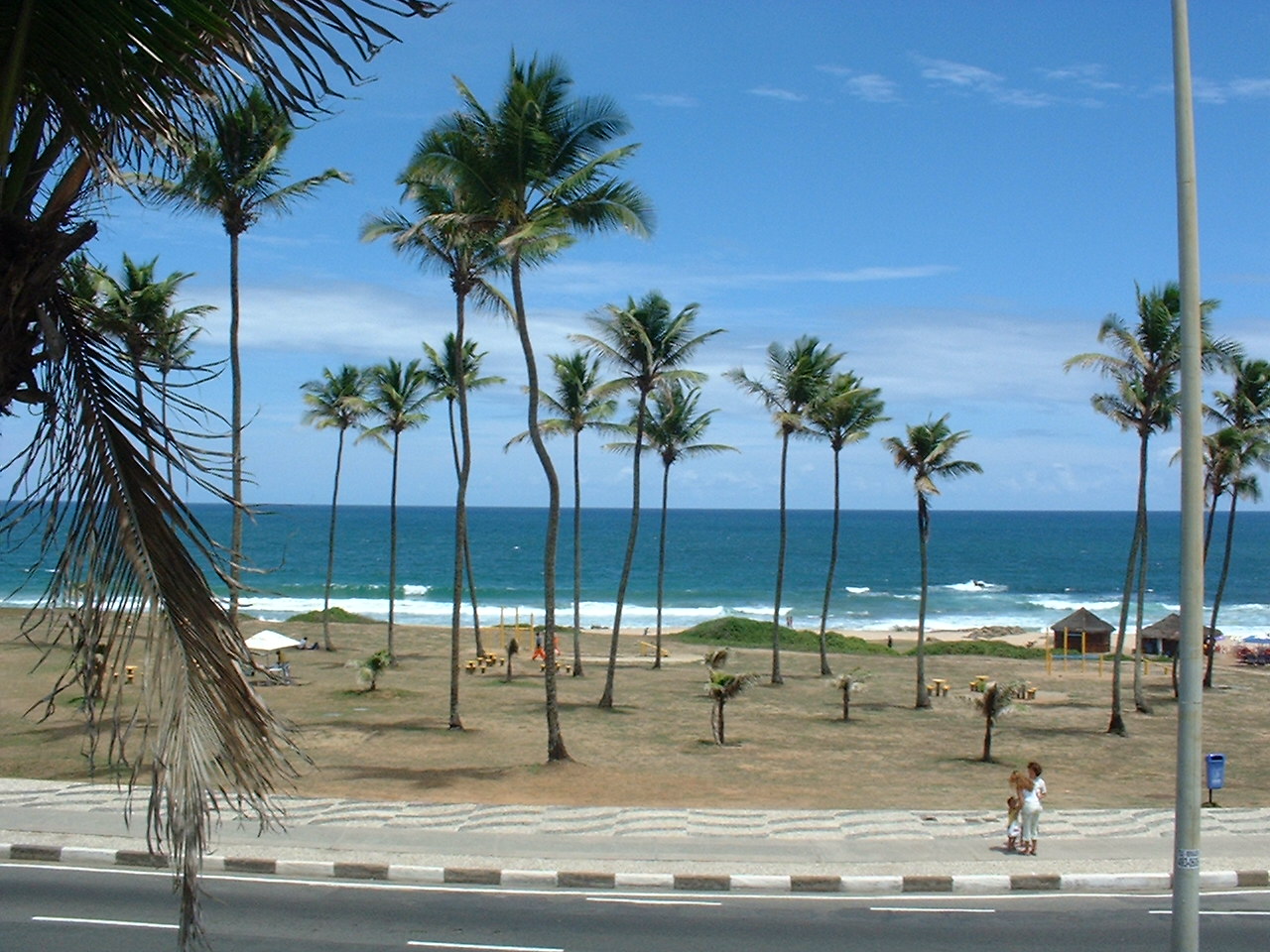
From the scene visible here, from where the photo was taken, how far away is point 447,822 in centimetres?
1753

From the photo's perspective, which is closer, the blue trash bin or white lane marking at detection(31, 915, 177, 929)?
white lane marking at detection(31, 915, 177, 929)

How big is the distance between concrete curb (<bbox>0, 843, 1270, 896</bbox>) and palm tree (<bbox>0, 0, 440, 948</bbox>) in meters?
12.1

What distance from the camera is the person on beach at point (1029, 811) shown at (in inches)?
628

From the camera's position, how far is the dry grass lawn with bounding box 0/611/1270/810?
20.7 m

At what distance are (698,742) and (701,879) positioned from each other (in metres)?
11.6

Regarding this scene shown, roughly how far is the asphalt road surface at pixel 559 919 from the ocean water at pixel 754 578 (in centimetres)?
3961

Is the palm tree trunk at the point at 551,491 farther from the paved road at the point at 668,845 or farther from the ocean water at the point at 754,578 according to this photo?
the ocean water at the point at 754,578

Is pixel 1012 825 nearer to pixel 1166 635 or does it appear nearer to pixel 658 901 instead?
Result: pixel 658 901

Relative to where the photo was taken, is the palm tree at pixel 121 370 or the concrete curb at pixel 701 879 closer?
the palm tree at pixel 121 370

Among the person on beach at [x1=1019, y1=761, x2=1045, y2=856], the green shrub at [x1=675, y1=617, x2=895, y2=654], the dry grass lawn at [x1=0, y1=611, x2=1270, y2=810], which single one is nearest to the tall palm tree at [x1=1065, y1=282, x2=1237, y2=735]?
the dry grass lawn at [x1=0, y1=611, x2=1270, y2=810]

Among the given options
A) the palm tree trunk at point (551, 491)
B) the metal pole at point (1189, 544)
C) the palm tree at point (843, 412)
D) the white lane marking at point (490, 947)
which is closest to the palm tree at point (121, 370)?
the metal pole at point (1189, 544)

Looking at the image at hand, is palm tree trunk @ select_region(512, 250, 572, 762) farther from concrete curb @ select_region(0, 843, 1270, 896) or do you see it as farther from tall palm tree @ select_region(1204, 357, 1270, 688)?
tall palm tree @ select_region(1204, 357, 1270, 688)

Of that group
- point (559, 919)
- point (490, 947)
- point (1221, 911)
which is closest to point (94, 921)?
point (490, 947)

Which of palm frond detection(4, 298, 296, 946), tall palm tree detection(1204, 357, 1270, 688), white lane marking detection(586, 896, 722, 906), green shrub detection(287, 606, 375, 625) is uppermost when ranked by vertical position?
tall palm tree detection(1204, 357, 1270, 688)
